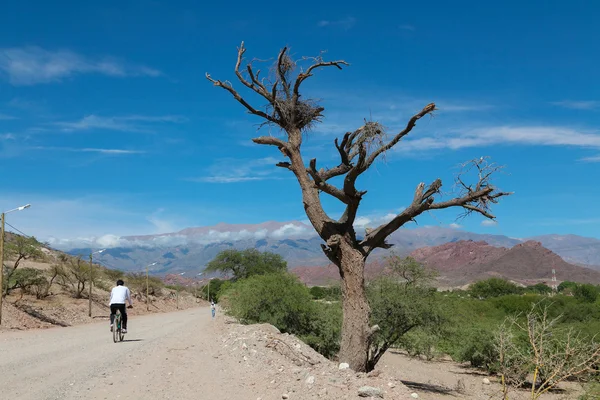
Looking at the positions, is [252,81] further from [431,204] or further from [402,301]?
[402,301]

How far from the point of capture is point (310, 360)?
13.5 meters

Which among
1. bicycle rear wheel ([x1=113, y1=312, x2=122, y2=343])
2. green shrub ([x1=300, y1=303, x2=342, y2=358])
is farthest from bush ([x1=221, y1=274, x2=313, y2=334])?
bicycle rear wheel ([x1=113, y1=312, x2=122, y2=343])

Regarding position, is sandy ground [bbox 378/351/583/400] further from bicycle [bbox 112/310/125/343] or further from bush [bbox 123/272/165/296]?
bush [bbox 123/272/165/296]

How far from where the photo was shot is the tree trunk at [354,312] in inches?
467

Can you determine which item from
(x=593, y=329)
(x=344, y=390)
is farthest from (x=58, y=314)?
(x=593, y=329)

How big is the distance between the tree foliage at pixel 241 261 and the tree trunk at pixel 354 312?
197 ft

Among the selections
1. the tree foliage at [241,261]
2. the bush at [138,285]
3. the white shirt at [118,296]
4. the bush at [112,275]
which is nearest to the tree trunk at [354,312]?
the white shirt at [118,296]

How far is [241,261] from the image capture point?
75.5 meters

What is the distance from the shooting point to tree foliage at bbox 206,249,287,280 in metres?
73.0

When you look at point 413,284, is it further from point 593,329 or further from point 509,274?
point 509,274

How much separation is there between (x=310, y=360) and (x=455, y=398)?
36.1ft

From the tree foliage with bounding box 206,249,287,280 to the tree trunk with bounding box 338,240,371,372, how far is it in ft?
197

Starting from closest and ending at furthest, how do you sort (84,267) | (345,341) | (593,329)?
(345,341), (593,329), (84,267)

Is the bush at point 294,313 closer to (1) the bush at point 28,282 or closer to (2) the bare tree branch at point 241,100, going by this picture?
(2) the bare tree branch at point 241,100
